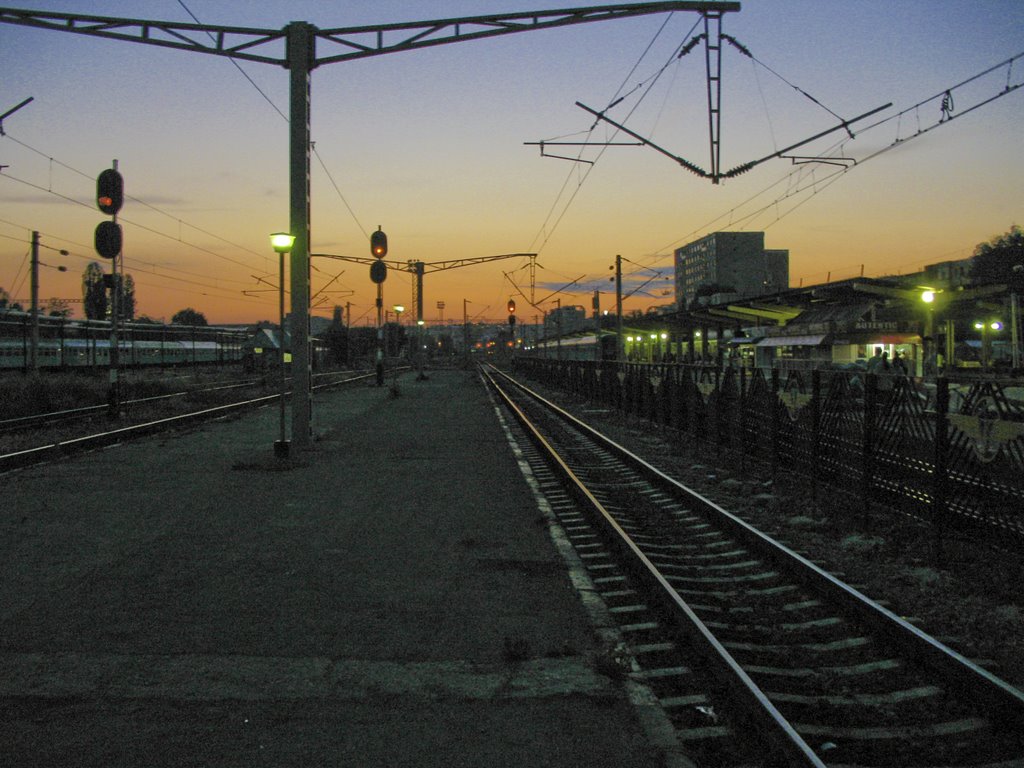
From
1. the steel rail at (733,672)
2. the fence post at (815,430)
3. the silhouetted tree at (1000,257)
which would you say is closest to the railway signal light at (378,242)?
the fence post at (815,430)

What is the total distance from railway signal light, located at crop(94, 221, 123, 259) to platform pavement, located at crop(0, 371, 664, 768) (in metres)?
9.16

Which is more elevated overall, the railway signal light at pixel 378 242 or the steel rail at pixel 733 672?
the railway signal light at pixel 378 242

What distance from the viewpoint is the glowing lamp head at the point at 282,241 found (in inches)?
564

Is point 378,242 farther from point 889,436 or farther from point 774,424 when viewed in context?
point 889,436

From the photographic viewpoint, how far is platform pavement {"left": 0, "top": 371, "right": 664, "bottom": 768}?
12.9ft

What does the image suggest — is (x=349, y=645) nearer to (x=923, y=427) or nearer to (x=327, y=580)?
(x=327, y=580)

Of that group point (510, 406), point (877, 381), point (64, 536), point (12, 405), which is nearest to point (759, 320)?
point (510, 406)

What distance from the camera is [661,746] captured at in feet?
12.6

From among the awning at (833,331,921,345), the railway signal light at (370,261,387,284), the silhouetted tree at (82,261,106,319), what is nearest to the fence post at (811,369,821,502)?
the railway signal light at (370,261,387,284)

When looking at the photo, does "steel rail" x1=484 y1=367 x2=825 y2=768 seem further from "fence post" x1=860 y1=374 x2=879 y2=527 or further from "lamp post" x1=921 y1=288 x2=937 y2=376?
"lamp post" x1=921 y1=288 x2=937 y2=376

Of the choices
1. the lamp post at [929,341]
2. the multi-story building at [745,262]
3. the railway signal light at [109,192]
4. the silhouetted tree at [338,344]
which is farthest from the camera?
the multi-story building at [745,262]

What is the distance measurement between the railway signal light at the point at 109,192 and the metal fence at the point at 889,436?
12916mm

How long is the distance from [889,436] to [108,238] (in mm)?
17065

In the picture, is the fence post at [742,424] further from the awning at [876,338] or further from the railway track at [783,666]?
the awning at [876,338]
